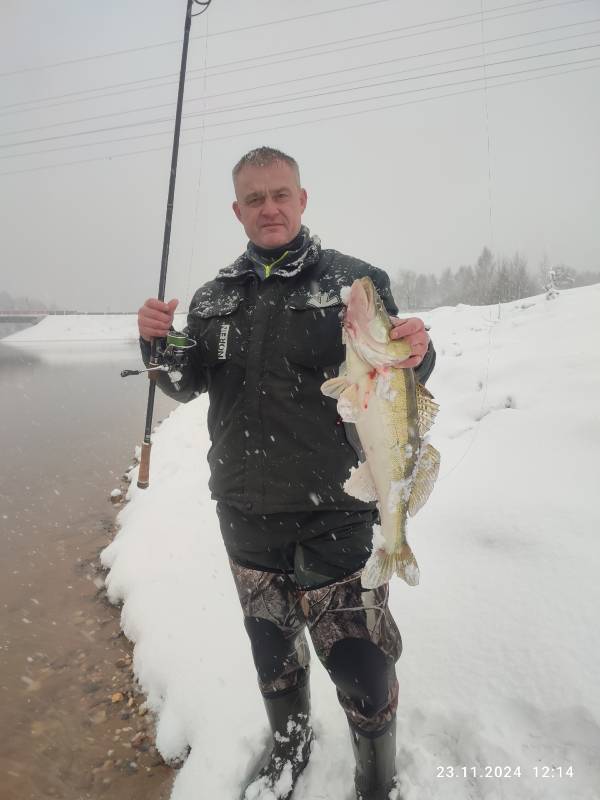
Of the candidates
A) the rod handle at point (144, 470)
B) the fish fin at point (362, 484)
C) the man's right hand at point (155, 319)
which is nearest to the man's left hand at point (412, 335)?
the fish fin at point (362, 484)

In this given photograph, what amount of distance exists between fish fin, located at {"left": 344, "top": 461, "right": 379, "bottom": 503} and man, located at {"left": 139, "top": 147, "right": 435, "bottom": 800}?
0.18 meters

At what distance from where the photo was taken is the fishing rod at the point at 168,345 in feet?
8.37

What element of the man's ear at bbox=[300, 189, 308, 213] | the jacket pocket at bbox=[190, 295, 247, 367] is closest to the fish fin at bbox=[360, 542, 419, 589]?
the jacket pocket at bbox=[190, 295, 247, 367]

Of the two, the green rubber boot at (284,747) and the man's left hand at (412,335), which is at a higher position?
the man's left hand at (412,335)

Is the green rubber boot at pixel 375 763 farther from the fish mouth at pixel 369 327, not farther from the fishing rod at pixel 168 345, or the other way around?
the fishing rod at pixel 168 345

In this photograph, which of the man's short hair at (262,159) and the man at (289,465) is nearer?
the man at (289,465)

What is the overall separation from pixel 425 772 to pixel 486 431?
411 centimetres

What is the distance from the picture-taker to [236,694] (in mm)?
3340

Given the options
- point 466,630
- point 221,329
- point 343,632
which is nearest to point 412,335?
point 221,329

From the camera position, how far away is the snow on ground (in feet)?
8.27

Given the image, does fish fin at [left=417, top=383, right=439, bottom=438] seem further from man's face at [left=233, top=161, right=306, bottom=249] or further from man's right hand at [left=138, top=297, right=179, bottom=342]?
man's right hand at [left=138, top=297, right=179, bottom=342]

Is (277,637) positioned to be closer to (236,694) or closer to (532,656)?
(236,694)

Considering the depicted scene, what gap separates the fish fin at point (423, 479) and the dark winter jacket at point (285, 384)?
0.27 m

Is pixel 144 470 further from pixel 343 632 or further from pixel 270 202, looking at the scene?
pixel 270 202
